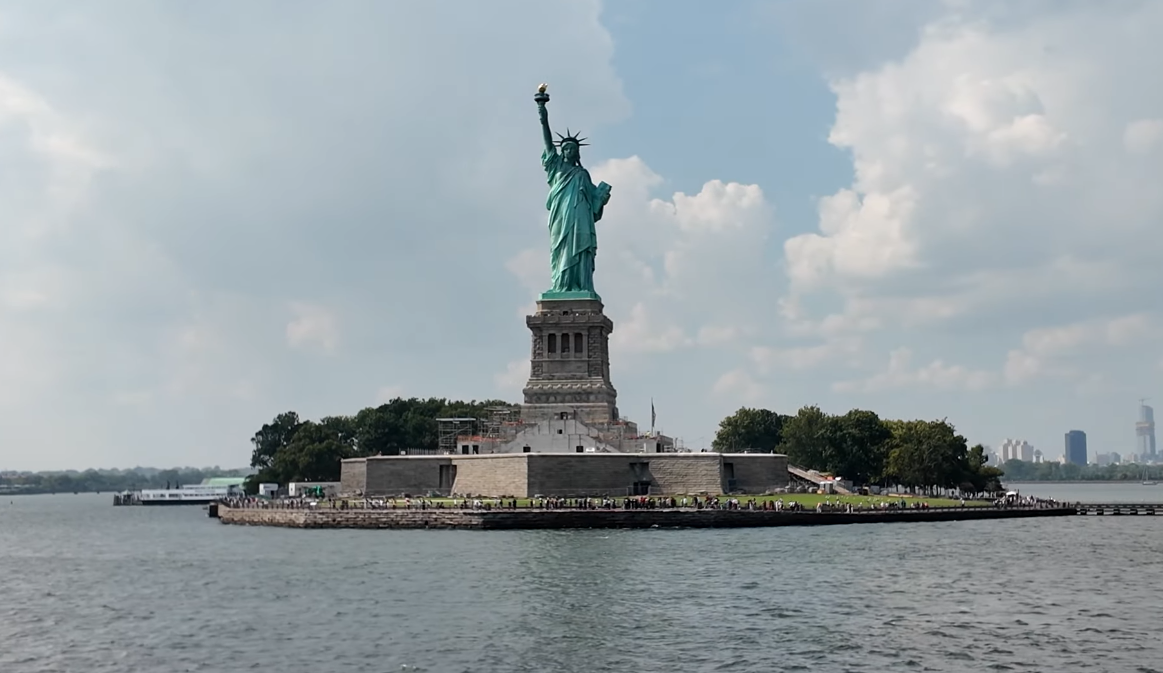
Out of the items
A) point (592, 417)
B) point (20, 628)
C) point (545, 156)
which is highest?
point (545, 156)

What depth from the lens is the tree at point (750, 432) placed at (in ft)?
434

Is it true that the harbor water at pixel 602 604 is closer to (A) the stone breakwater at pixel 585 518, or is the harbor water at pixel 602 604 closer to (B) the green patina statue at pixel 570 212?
(A) the stone breakwater at pixel 585 518

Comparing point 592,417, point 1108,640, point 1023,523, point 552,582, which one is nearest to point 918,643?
point 1108,640

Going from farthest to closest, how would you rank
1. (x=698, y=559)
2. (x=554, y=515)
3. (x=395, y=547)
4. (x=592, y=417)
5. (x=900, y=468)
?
(x=900, y=468) < (x=592, y=417) < (x=554, y=515) < (x=395, y=547) < (x=698, y=559)

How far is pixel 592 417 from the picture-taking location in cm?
9162

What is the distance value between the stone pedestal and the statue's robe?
2.81 metres

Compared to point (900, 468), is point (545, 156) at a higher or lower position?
higher

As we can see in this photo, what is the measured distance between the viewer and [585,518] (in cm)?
7000

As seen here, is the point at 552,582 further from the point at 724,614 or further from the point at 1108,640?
the point at 1108,640

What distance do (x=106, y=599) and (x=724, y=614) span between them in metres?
21.8

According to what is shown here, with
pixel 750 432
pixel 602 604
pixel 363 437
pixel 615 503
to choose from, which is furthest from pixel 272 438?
pixel 602 604

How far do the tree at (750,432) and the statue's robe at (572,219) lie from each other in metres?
38.8

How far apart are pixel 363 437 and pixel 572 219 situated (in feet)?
125

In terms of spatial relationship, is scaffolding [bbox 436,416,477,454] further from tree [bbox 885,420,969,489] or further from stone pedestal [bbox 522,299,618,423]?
tree [bbox 885,420,969,489]
